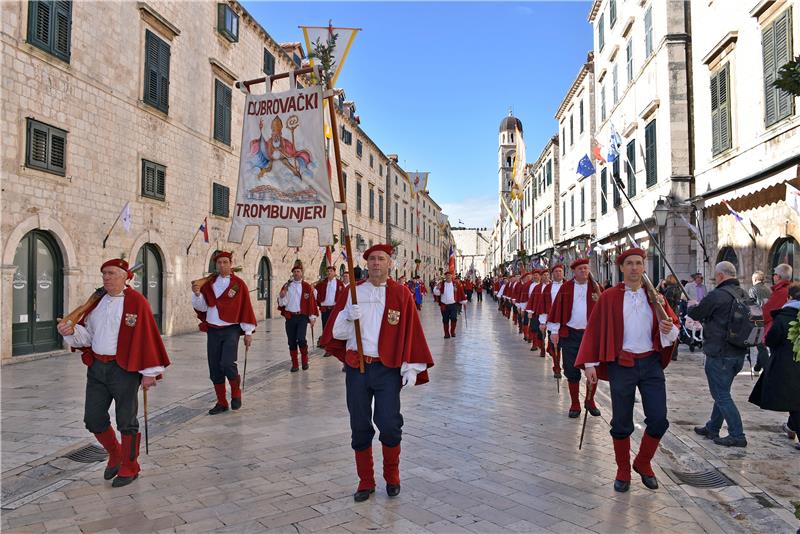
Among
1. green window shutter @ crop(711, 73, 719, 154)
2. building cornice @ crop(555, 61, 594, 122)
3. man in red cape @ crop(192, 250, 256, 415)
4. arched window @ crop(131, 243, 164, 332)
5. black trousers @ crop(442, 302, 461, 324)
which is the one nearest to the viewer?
man in red cape @ crop(192, 250, 256, 415)

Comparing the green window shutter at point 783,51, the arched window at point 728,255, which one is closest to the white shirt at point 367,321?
the green window shutter at point 783,51

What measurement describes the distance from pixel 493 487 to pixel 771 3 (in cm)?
1256

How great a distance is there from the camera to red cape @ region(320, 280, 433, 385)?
4.32 metres

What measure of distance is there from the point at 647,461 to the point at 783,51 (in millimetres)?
10821

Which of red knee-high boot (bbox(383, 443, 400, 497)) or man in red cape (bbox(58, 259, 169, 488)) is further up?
man in red cape (bbox(58, 259, 169, 488))

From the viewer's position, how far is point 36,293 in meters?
11.7

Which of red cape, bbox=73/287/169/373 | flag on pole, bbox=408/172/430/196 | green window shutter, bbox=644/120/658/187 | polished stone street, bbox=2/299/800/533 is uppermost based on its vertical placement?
flag on pole, bbox=408/172/430/196

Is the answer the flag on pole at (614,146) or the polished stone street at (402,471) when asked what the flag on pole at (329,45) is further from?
the flag on pole at (614,146)

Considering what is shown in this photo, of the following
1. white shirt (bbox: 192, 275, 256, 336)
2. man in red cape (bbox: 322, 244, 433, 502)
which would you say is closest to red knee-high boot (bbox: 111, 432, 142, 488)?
man in red cape (bbox: 322, 244, 433, 502)

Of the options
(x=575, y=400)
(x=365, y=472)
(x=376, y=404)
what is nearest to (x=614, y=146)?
(x=575, y=400)

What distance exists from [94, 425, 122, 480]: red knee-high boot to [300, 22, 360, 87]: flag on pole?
9.11m

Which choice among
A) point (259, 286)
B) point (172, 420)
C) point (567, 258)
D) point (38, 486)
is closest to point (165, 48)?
point (259, 286)

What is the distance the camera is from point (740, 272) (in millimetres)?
13711

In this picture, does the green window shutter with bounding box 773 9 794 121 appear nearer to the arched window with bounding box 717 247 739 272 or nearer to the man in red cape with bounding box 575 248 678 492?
the arched window with bounding box 717 247 739 272
